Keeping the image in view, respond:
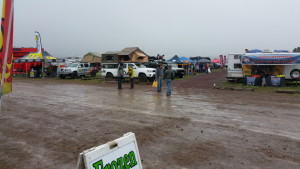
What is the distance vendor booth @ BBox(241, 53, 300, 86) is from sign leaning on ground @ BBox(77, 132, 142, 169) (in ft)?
55.3

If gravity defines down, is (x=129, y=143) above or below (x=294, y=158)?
above

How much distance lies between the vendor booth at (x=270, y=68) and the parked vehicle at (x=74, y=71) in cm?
1633

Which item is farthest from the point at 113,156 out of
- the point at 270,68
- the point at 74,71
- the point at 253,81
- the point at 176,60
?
the point at 176,60

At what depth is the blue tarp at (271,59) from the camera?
58.0 feet

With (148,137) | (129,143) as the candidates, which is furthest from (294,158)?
(129,143)

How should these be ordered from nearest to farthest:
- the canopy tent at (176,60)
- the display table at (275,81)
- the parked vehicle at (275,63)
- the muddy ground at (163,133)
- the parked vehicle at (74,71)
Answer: the muddy ground at (163,133), the display table at (275,81), the parked vehicle at (275,63), the parked vehicle at (74,71), the canopy tent at (176,60)

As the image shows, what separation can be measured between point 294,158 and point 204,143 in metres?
1.77

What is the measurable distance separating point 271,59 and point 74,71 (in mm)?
18550

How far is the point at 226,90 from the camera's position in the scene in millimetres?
16094

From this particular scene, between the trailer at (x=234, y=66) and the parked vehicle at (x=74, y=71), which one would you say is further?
the parked vehicle at (x=74, y=71)

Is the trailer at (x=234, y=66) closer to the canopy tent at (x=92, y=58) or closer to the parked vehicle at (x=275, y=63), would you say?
the parked vehicle at (x=275, y=63)

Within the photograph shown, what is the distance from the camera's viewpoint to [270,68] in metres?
19.2

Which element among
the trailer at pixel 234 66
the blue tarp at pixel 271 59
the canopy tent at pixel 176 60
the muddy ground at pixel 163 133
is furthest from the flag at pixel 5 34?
the canopy tent at pixel 176 60

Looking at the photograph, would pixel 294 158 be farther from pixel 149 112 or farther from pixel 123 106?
pixel 123 106
